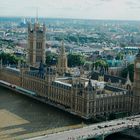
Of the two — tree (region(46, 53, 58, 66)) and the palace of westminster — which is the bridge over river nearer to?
the palace of westminster

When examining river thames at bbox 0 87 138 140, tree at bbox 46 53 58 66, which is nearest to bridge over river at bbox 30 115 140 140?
river thames at bbox 0 87 138 140

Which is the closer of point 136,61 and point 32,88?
point 136,61

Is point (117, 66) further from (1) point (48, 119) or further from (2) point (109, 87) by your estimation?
(1) point (48, 119)

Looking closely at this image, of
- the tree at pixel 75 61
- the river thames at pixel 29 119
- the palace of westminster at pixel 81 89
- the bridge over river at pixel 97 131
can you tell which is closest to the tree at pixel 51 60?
the tree at pixel 75 61

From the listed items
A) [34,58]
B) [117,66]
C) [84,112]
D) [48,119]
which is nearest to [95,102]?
[84,112]

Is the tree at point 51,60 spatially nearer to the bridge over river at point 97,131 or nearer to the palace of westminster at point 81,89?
the palace of westminster at point 81,89

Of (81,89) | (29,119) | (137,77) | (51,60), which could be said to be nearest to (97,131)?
(29,119)

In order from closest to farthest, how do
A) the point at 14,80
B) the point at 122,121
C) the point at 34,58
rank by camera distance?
1. the point at 122,121
2. the point at 14,80
3. the point at 34,58
